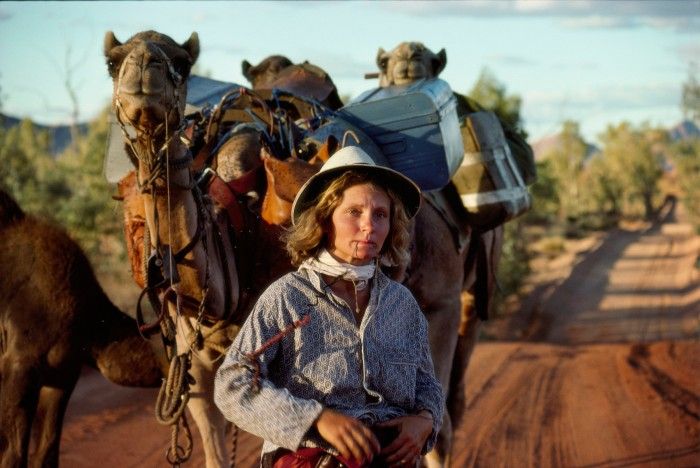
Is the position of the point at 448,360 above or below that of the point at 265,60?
below

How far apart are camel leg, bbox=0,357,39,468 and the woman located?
2913 mm

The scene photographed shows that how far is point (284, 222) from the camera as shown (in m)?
4.73

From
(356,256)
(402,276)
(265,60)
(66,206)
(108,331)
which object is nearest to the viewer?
(356,256)

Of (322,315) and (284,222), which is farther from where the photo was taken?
(284,222)

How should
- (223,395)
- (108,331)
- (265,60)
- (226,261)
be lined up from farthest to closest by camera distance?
(265,60) < (108,331) < (226,261) < (223,395)

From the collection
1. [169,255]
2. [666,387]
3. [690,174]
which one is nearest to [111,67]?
[169,255]

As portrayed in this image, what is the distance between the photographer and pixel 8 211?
606 centimetres

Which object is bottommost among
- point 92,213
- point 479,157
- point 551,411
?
point 92,213

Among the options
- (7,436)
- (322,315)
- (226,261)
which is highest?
(322,315)

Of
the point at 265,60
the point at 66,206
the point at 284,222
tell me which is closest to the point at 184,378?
the point at 284,222

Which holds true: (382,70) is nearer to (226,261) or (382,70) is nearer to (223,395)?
(226,261)

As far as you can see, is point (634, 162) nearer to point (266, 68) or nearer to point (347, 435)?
point (266, 68)

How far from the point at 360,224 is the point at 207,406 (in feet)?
7.41

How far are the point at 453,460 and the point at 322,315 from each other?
589 cm
